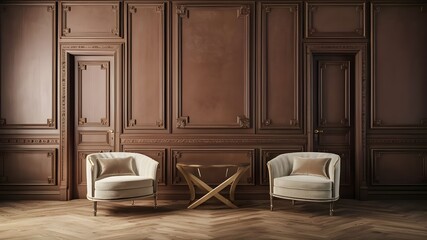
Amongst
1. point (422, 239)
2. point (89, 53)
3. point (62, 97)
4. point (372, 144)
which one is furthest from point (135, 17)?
point (422, 239)

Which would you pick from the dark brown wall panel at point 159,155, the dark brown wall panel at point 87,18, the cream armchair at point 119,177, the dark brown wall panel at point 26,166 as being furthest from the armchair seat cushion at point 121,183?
the dark brown wall panel at point 87,18

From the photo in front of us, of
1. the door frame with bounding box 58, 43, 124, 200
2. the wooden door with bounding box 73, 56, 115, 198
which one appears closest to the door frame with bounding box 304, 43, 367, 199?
the door frame with bounding box 58, 43, 124, 200

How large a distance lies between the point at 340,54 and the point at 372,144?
1.34m

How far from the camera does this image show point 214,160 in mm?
5004

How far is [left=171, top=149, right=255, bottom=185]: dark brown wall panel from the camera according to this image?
4988 millimetres

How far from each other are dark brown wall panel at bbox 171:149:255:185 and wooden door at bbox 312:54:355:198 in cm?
105

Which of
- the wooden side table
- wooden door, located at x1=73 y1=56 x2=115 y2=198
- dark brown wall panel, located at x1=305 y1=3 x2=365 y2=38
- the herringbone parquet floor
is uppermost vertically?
dark brown wall panel, located at x1=305 y1=3 x2=365 y2=38

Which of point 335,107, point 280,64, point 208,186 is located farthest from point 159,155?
point 335,107

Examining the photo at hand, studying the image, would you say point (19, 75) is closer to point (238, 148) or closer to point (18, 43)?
point (18, 43)

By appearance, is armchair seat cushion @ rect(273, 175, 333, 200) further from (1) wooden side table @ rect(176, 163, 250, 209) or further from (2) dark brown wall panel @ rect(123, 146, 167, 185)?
(2) dark brown wall panel @ rect(123, 146, 167, 185)

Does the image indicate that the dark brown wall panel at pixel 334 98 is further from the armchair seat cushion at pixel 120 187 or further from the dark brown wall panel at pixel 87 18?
the dark brown wall panel at pixel 87 18

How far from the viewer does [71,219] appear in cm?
401

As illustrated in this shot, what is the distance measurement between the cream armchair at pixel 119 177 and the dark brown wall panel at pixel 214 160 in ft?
1.87

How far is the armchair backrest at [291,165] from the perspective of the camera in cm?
421
